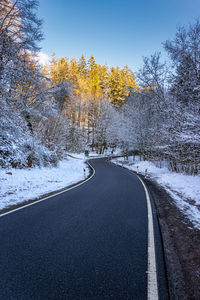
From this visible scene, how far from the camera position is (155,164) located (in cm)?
2130

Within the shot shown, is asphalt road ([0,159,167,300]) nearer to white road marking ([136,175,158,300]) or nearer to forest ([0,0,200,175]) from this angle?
white road marking ([136,175,158,300])

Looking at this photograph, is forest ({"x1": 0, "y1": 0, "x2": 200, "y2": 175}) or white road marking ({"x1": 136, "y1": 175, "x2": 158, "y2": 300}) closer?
white road marking ({"x1": 136, "y1": 175, "x2": 158, "y2": 300})

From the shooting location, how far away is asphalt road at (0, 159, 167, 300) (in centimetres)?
207

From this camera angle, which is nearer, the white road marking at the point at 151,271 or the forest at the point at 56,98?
the white road marking at the point at 151,271

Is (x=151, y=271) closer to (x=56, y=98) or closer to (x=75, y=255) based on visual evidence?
(x=75, y=255)

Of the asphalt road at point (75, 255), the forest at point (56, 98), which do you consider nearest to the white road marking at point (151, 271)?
the asphalt road at point (75, 255)

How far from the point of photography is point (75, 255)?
Result: 111 inches

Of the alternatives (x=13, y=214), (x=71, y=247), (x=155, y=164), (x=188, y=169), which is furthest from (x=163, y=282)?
(x=155, y=164)

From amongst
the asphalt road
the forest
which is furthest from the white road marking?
the forest

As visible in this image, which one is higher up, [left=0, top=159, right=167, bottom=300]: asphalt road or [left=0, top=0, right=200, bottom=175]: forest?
[left=0, top=0, right=200, bottom=175]: forest

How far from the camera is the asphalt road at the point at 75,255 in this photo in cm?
207

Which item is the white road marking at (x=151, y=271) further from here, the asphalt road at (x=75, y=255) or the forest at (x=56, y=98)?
the forest at (x=56, y=98)

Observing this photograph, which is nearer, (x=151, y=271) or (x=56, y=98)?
(x=151, y=271)

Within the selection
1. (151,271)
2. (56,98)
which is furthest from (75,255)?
(56,98)
